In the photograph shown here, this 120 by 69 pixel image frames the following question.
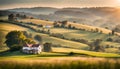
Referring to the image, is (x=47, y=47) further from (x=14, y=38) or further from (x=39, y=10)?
(x=39, y=10)

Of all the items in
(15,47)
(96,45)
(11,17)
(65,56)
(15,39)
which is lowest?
(65,56)

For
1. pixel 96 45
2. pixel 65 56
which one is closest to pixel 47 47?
pixel 96 45

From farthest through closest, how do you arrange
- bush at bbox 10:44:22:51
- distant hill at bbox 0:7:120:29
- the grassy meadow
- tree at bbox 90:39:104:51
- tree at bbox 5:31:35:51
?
distant hill at bbox 0:7:120:29 < tree at bbox 90:39:104:51 < tree at bbox 5:31:35:51 < bush at bbox 10:44:22:51 < the grassy meadow

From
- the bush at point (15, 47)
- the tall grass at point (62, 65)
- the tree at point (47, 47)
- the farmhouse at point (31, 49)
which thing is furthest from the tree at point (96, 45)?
the tall grass at point (62, 65)

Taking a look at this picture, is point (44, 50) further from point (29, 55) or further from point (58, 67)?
point (58, 67)

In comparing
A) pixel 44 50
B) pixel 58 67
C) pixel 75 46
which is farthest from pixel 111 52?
pixel 58 67

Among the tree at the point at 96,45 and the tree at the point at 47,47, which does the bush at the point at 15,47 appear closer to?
the tree at the point at 47,47

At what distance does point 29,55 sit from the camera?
26672 millimetres

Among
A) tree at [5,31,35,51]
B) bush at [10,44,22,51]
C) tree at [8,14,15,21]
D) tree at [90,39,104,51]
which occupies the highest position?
tree at [8,14,15,21]

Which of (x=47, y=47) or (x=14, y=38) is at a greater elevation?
(x=14, y=38)

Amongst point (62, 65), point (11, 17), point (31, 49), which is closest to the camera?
point (62, 65)

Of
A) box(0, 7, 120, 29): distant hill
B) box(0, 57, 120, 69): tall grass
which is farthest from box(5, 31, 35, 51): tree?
box(0, 57, 120, 69): tall grass

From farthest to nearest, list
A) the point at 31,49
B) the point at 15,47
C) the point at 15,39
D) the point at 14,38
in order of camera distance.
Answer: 1. the point at 14,38
2. the point at 15,39
3. the point at 15,47
4. the point at 31,49

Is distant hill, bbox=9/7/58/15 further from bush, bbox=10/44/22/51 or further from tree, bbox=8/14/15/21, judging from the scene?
bush, bbox=10/44/22/51
